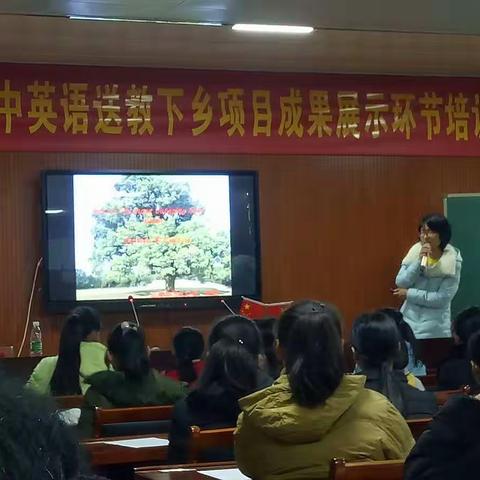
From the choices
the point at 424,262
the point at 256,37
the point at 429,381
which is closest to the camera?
the point at 429,381

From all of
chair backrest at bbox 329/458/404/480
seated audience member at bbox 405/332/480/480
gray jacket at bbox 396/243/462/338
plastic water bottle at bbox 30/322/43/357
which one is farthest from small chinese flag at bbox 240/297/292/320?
seated audience member at bbox 405/332/480/480

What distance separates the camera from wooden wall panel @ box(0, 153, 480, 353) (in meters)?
6.86

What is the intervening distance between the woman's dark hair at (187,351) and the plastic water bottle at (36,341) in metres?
2.22

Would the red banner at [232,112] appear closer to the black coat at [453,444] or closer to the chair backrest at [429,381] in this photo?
the chair backrest at [429,381]

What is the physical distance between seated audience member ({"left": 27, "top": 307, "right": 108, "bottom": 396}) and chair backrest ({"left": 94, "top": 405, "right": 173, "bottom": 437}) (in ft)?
2.74

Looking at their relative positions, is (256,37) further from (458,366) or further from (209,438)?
(209,438)

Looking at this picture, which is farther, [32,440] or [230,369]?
[230,369]

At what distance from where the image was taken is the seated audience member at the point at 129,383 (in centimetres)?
395

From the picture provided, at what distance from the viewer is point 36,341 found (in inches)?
264

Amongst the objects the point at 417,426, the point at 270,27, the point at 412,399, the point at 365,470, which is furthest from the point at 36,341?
the point at 365,470

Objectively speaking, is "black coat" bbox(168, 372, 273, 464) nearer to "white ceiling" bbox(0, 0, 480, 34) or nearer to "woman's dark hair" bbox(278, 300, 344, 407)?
"woman's dark hair" bbox(278, 300, 344, 407)

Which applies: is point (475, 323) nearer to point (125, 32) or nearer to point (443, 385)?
point (443, 385)

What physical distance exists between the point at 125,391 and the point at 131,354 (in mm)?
160

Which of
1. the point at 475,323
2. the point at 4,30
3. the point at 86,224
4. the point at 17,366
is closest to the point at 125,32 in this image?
the point at 4,30
